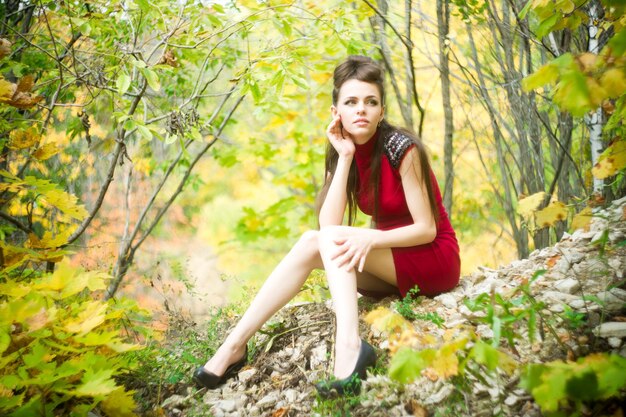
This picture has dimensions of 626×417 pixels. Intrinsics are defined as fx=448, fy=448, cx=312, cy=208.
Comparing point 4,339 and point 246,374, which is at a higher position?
point 4,339

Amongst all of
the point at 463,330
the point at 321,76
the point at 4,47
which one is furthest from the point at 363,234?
the point at 321,76

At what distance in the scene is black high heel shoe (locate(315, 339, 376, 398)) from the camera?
5.38 ft

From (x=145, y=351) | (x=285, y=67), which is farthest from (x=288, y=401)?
(x=285, y=67)

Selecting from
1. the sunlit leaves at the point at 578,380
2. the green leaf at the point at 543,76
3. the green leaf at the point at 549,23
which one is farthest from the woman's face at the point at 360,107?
the sunlit leaves at the point at 578,380

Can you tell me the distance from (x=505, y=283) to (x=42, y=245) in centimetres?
208

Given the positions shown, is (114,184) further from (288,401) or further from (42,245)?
(288,401)

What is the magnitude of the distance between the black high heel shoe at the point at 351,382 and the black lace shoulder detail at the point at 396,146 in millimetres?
895

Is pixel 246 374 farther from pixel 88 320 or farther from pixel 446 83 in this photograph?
pixel 446 83

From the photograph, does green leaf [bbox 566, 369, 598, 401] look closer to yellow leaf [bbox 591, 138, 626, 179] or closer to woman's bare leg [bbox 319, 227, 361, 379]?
woman's bare leg [bbox 319, 227, 361, 379]

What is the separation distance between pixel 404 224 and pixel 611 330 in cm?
100

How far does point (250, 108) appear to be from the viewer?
677 cm

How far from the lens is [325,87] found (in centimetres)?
503

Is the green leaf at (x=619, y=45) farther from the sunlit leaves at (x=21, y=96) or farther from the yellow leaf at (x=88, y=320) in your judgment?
the sunlit leaves at (x=21, y=96)

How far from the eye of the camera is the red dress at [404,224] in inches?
83.6
